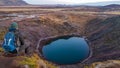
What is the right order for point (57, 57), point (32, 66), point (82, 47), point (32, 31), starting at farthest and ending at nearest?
point (32, 31), point (82, 47), point (57, 57), point (32, 66)

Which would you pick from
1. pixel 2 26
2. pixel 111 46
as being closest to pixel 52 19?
pixel 2 26

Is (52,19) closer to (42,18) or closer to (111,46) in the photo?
(42,18)

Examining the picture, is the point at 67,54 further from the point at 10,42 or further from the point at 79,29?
the point at 79,29

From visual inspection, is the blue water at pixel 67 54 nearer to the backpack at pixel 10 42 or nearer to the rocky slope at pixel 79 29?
the rocky slope at pixel 79 29

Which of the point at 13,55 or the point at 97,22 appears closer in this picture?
the point at 13,55

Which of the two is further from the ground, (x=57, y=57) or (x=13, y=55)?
(x=13, y=55)

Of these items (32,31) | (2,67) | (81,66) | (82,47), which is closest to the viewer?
(2,67)

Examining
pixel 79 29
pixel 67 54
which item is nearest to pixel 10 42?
pixel 67 54

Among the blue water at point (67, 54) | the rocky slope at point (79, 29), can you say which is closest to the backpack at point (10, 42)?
the rocky slope at point (79, 29)
